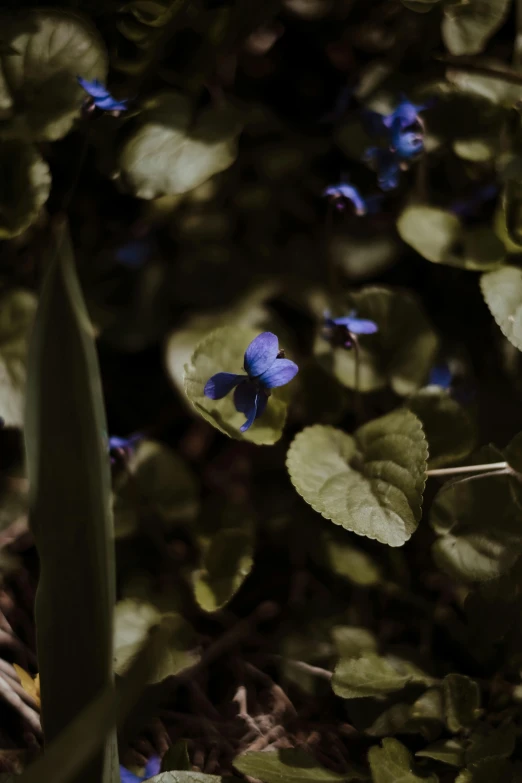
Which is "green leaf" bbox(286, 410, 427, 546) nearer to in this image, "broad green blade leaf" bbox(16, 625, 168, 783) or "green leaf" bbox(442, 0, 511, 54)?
"broad green blade leaf" bbox(16, 625, 168, 783)

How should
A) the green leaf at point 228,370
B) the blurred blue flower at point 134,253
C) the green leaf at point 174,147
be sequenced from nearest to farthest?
the green leaf at point 228,370, the green leaf at point 174,147, the blurred blue flower at point 134,253

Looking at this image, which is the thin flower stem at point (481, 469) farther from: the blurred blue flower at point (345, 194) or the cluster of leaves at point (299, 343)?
the blurred blue flower at point (345, 194)

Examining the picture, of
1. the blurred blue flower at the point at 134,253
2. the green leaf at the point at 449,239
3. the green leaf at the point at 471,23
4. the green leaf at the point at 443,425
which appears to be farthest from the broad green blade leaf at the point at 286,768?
the green leaf at the point at 471,23

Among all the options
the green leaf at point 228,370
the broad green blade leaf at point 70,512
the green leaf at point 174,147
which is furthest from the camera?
the green leaf at point 174,147

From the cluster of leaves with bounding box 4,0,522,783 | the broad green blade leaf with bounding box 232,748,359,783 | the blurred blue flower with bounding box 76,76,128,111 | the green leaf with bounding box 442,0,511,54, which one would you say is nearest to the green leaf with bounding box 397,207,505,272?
the cluster of leaves with bounding box 4,0,522,783

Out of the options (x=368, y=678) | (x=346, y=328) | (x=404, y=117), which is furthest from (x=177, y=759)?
(x=404, y=117)

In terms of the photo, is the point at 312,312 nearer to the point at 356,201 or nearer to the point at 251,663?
the point at 356,201

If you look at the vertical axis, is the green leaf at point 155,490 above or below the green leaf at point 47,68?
below
